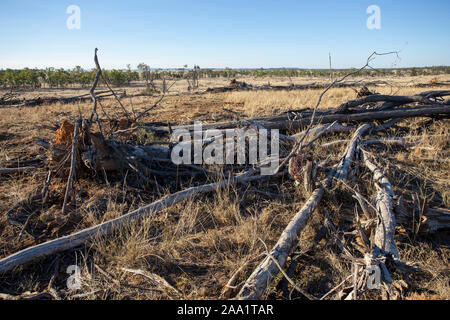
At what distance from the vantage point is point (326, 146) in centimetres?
462

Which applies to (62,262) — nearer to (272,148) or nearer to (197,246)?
(197,246)

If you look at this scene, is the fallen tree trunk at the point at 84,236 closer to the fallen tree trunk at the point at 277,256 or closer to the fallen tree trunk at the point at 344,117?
the fallen tree trunk at the point at 277,256

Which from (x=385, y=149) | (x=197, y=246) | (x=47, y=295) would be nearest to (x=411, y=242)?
(x=197, y=246)

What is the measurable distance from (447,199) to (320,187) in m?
1.57

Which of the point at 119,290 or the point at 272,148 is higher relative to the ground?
the point at 272,148

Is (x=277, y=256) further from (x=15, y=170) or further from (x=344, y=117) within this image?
(x=344, y=117)

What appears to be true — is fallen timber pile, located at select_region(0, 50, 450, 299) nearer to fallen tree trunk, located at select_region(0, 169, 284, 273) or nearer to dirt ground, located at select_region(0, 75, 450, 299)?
fallen tree trunk, located at select_region(0, 169, 284, 273)

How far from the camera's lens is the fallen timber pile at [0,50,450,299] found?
6.54 feet

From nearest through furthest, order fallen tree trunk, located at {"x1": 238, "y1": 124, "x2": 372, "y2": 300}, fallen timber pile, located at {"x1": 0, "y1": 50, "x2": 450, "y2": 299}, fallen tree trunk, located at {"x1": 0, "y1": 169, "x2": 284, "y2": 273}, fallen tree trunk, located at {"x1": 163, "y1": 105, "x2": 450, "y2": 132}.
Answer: fallen tree trunk, located at {"x1": 238, "y1": 124, "x2": 372, "y2": 300} < fallen timber pile, located at {"x1": 0, "y1": 50, "x2": 450, "y2": 299} < fallen tree trunk, located at {"x1": 0, "y1": 169, "x2": 284, "y2": 273} < fallen tree trunk, located at {"x1": 163, "y1": 105, "x2": 450, "y2": 132}

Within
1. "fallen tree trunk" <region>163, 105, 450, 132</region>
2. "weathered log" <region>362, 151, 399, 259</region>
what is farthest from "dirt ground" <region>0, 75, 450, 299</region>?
"fallen tree trunk" <region>163, 105, 450, 132</region>

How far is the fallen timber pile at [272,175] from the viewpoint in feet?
6.54

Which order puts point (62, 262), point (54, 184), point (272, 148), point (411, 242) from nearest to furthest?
point (62, 262) < point (411, 242) < point (54, 184) < point (272, 148)
